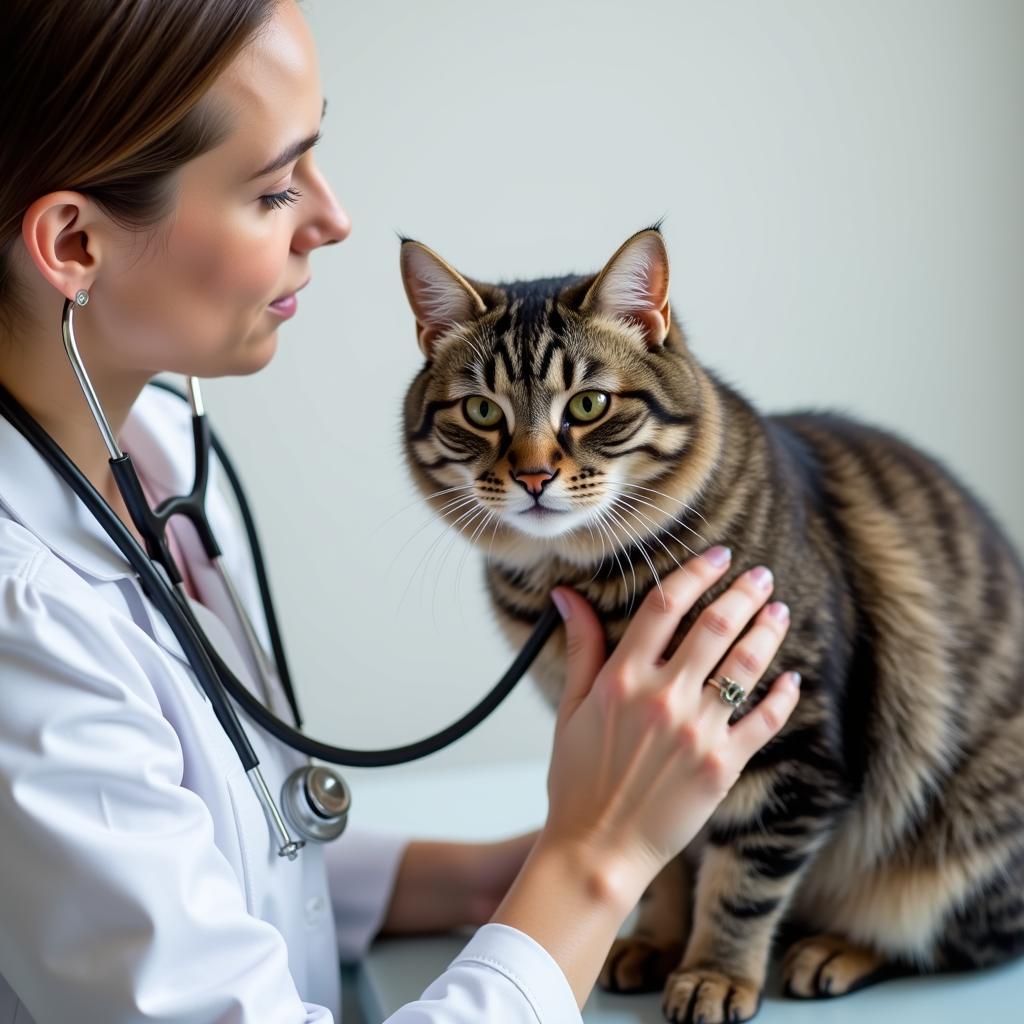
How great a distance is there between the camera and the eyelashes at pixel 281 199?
92 centimetres

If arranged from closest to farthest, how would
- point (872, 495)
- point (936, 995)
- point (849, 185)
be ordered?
1. point (936, 995)
2. point (872, 495)
3. point (849, 185)

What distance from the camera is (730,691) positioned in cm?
98

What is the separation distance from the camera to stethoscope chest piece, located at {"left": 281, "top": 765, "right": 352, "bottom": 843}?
3.42ft

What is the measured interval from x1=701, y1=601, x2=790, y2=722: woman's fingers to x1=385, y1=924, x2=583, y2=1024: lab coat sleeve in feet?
0.84

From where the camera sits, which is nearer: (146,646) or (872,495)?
(146,646)

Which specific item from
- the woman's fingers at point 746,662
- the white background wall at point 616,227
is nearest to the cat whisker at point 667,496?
the woman's fingers at point 746,662


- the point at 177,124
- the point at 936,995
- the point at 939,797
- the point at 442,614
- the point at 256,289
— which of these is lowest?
the point at 442,614

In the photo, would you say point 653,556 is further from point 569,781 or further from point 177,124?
point 177,124

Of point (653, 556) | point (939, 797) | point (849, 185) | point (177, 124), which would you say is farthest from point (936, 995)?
A: point (849, 185)

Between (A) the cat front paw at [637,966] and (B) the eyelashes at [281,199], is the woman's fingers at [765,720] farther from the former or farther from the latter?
(B) the eyelashes at [281,199]

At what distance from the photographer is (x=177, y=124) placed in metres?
0.84

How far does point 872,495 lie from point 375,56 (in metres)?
1.10

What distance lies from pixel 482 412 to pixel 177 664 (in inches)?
14.0

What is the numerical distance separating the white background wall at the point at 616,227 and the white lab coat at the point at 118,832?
3.17 feet
